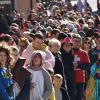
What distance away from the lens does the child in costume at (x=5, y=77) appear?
283 inches

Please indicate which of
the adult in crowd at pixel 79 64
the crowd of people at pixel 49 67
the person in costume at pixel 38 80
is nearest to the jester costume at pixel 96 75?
the crowd of people at pixel 49 67

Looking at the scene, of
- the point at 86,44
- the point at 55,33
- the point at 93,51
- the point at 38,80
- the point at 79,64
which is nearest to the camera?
the point at 38,80

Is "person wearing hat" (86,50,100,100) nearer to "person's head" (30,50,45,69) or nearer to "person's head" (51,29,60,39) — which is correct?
"person's head" (51,29,60,39)

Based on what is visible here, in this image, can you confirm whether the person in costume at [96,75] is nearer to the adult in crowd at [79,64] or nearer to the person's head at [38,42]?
the adult in crowd at [79,64]

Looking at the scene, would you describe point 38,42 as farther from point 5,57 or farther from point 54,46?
point 5,57

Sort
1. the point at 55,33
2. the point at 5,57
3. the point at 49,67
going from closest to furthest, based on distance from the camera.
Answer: the point at 5,57 → the point at 49,67 → the point at 55,33

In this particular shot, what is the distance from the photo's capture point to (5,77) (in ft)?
23.6

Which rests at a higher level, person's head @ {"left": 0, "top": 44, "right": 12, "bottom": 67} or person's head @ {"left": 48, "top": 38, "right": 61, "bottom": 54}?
person's head @ {"left": 0, "top": 44, "right": 12, "bottom": 67}

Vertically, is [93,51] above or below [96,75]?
above

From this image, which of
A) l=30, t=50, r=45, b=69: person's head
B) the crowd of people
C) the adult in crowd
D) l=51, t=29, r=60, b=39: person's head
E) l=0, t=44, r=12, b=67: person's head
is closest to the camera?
l=0, t=44, r=12, b=67: person's head

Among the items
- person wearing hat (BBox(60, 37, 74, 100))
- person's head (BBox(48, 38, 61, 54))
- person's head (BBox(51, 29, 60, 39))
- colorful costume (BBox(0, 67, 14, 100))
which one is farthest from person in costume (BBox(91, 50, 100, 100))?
colorful costume (BBox(0, 67, 14, 100))

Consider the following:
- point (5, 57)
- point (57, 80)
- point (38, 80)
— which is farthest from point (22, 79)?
point (57, 80)

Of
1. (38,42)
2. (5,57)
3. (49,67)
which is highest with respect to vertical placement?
(5,57)

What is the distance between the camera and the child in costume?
7.18 metres
